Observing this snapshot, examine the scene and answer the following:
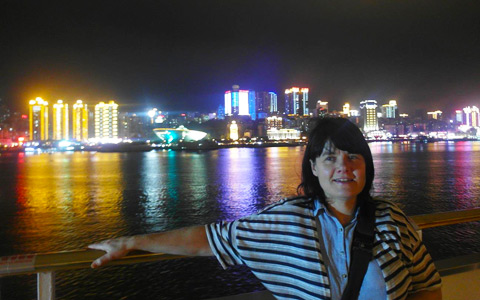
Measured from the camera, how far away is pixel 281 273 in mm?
1030

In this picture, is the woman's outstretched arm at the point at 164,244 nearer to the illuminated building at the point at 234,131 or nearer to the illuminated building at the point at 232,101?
the illuminated building at the point at 234,131

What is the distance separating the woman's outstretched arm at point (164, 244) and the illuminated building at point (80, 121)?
12782cm

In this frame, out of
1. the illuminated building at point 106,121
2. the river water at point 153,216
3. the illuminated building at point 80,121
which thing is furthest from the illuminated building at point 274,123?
the river water at point 153,216

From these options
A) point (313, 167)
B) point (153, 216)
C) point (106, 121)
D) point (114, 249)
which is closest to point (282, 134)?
point (106, 121)

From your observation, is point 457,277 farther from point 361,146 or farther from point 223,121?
point 223,121

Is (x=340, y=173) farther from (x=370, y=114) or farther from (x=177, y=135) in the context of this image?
(x=370, y=114)

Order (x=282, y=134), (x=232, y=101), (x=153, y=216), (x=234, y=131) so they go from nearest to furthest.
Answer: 1. (x=153, y=216)
2. (x=234, y=131)
3. (x=282, y=134)
4. (x=232, y=101)

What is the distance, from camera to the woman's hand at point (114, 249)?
1.14m

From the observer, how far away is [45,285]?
1.17 metres

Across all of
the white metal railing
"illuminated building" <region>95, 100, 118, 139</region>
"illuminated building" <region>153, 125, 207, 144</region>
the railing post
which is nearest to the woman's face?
the white metal railing

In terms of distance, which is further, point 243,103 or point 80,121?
point 243,103

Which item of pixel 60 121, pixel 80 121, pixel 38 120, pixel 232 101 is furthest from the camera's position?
pixel 232 101

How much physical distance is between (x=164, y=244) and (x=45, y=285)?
414 mm

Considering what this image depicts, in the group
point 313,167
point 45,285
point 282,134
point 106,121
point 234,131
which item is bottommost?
point 45,285
